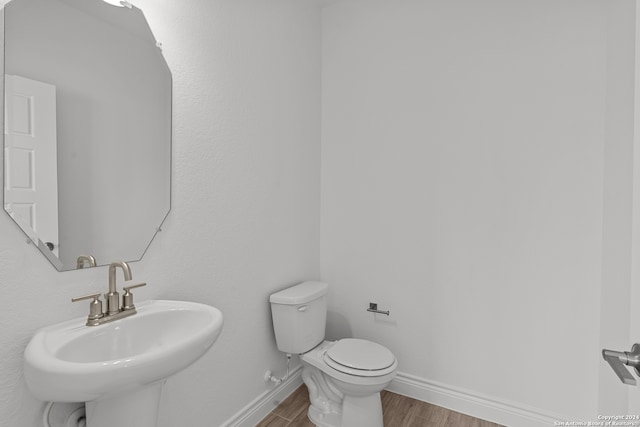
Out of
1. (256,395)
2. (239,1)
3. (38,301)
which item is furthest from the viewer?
(256,395)

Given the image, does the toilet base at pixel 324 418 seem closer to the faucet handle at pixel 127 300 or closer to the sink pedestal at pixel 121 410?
the sink pedestal at pixel 121 410

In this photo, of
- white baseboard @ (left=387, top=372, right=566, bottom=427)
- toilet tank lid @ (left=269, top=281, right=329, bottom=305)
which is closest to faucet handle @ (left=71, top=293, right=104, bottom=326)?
toilet tank lid @ (left=269, top=281, right=329, bottom=305)

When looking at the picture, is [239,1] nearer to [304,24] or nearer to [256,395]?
[304,24]

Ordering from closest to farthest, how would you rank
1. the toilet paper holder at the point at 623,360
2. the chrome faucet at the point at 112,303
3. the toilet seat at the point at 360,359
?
1. the toilet paper holder at the point at 623,360
2. the chrome faucet at the point at 112,303
3. the toilet seat at the point at 360,359

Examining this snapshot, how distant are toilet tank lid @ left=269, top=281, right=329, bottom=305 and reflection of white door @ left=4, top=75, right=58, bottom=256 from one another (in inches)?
41.6

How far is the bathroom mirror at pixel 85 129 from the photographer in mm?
941

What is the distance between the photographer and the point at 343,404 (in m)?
1.73

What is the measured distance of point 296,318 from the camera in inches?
71.0

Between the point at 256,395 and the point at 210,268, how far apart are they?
32.3 inches

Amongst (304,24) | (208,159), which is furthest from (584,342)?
(304,24)

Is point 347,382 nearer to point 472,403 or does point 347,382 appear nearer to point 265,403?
point 265,403

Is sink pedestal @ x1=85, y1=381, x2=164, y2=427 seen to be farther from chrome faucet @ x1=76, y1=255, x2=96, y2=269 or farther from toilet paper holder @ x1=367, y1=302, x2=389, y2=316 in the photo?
toilet paper holder @ x1=367, y1=302, x2=389, y2=316

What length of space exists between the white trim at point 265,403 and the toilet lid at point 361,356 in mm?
457

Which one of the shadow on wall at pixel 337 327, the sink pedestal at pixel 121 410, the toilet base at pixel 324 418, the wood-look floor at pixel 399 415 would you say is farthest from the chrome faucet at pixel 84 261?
the shadow on wall at pixel 337 327
